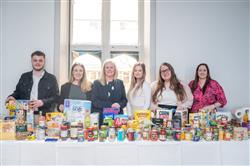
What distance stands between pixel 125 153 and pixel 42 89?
1336 millimetres

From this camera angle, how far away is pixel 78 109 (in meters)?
2.23

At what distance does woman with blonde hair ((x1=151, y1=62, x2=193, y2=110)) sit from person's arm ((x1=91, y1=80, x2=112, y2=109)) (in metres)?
0.56

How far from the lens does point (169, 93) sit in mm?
2613

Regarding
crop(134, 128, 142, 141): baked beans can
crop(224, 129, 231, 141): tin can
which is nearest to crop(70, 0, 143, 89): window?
crop(134, 128, 142, 141): baked beans can

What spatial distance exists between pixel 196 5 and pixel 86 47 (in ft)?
5.76

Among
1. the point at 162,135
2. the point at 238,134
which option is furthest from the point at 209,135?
the point at 162,135

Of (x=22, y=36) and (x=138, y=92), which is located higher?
(x=22, y=36)

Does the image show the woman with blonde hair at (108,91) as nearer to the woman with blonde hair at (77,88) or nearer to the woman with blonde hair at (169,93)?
the woman with blonde hair at (77,88)

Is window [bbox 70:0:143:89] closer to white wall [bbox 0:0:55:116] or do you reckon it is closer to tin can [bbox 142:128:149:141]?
white wall [bbox 0:0:55:116]

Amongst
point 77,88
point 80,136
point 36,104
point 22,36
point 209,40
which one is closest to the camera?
point 80,136

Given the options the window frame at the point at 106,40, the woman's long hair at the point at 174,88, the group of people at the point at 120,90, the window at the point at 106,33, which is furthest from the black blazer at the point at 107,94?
the window frame at the point at 106,40

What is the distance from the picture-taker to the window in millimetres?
3561

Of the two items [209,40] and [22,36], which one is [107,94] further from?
[209,40]

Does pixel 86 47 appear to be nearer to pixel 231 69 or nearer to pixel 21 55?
pixel 21 55
